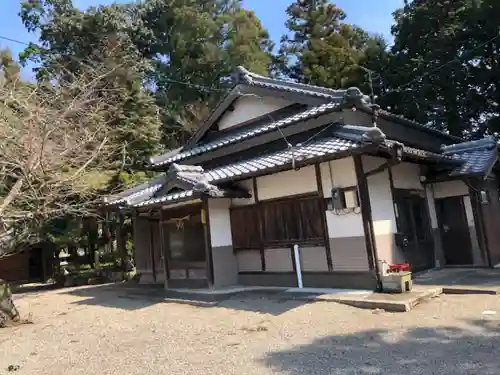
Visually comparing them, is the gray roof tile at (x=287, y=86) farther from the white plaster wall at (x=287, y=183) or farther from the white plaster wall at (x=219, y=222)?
the white plaster wall at (x=219, y=222)

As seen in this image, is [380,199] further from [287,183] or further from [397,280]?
[287,183]

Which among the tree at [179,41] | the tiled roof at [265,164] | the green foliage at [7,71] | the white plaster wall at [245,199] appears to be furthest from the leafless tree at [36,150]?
the tree at [179,41]

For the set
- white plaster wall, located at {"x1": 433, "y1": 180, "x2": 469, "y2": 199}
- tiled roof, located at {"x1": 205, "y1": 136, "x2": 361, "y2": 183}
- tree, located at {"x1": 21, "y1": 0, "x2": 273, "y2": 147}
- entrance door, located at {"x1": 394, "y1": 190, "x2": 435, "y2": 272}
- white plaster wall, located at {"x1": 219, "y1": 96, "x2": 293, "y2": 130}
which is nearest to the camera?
tiled roof, located at {"x1": 205, "y1": 136, "x2": 361, "y2": 183}

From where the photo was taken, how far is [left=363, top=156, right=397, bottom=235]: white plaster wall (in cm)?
926

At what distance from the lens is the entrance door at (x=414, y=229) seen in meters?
10.1

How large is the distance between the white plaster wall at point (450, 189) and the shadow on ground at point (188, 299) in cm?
575

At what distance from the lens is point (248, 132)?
12.7m

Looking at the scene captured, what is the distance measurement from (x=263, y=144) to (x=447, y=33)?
1623cm

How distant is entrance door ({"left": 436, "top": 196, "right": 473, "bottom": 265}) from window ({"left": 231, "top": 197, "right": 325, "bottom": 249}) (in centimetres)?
440

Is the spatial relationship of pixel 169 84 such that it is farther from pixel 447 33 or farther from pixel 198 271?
pixel 198 271

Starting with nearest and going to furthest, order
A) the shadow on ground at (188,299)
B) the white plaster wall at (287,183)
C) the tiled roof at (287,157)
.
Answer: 1. the shadow on ground at (188,299)
2. the tiled roof at (287,157)
3. the white plaster wall at (287,183)

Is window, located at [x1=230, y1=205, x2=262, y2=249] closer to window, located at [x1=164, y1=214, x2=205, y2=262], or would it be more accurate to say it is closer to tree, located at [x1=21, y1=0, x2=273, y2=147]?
window, located at [x1=164, y1=214, x2=205, y2=262]

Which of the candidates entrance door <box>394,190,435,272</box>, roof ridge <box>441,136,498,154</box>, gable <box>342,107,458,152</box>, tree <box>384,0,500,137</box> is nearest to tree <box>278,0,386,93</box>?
tree <box>384,0,500,137</box>

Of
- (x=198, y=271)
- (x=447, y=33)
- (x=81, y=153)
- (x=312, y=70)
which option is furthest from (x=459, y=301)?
(x=312, y=70)
